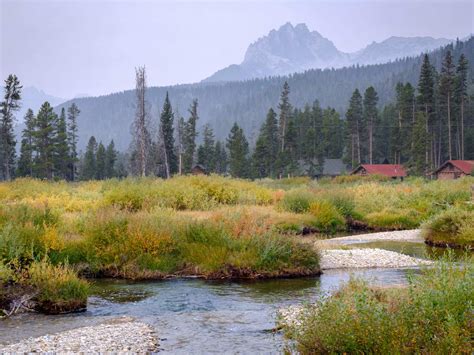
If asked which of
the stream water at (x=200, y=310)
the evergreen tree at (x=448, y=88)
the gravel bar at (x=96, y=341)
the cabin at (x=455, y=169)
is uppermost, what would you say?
the evergreen tree at (x=448, y=88)

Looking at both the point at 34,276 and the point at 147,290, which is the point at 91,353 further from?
the point at 147,290

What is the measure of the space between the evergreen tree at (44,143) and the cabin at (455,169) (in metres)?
52.7

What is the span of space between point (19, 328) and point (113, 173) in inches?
3966

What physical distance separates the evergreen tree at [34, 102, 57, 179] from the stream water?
66.6 m

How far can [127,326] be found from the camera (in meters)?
10.5

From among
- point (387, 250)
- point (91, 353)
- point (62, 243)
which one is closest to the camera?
point (91, 353)

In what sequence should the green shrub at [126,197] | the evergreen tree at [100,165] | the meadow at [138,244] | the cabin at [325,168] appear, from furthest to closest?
the evergreen tree at [100,165] < the cabin at [325,168] < the green shrub at [126,197] < the meadow at [138,244]

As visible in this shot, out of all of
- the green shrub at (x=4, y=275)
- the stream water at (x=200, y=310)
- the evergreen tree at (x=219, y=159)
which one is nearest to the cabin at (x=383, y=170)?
the evergreen tree at (x=219, y=159)

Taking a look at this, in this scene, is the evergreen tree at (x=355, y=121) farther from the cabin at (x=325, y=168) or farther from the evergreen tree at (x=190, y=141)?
the evergreen tree at (x=190, y=141)

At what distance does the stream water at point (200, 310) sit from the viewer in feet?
32.1

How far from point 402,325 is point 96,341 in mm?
4991

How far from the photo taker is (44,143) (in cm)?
7931

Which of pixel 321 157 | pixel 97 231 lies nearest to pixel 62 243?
pixel 97 231

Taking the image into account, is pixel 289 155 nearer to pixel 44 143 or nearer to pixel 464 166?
pixel 464 166
